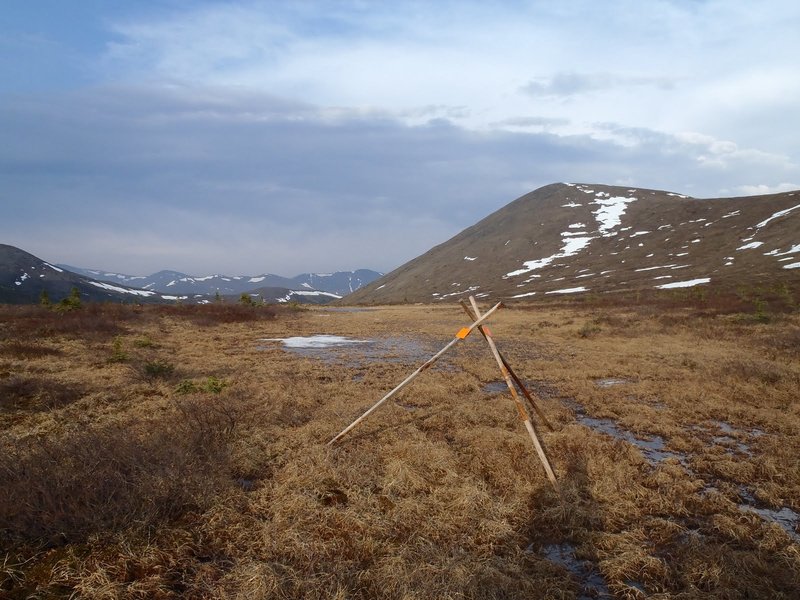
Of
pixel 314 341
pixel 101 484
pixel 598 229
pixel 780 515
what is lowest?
pixel 780 515

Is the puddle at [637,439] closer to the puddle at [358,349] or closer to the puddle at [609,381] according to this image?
the puddle at [609,381]

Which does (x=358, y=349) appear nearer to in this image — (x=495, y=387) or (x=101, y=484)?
(x=495, y=387)

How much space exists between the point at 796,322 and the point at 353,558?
1204 inches

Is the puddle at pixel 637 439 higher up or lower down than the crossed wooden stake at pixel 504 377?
lower down

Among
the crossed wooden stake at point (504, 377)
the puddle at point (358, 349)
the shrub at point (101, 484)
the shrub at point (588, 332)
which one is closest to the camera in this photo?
the shrub at point (101, 484)

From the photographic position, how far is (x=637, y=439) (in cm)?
990

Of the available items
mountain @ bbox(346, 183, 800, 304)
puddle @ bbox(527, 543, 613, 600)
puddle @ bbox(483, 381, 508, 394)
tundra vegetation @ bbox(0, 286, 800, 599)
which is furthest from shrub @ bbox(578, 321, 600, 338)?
mountain @ bbox(346, 183, 800, 304)

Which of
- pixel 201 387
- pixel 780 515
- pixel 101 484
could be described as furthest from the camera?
pixel 201 387

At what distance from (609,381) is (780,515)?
8.91 m

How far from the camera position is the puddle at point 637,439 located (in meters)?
8.84

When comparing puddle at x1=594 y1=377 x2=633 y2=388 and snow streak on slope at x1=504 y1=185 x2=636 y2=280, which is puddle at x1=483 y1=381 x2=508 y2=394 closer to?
puddle at x1=594 y1=377 x2=633 y2=388

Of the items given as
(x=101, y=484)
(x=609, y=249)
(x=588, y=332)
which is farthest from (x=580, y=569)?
(x=609, y=249)

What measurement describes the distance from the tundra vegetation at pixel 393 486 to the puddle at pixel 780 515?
0.11ft

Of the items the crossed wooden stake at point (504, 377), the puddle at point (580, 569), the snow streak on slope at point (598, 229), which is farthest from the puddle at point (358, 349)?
the snow streak on slope at point (598, 229)
